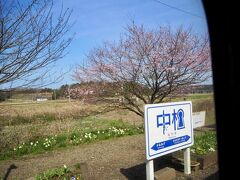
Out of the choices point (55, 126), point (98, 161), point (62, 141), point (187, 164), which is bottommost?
point (98, 161)

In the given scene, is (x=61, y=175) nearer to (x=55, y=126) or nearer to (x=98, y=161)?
(x=98, y=161)

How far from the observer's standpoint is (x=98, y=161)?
318 inches

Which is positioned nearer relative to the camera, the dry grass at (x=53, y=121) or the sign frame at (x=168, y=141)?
the sign frame at (x=168, y=141)

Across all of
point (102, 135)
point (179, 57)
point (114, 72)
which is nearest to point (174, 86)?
Answer: point (179, 57)

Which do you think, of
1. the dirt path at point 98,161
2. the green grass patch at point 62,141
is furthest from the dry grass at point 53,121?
the dirt path at point 98,161

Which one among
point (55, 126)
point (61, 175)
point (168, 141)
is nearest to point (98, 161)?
point (61, 175)

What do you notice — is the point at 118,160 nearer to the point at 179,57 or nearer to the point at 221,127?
the point at 221,127

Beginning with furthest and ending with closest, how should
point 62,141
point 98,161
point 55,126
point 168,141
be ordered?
point 55,126 → point 62,141 → point 98,161 → point 168,141

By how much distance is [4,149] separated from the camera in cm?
998

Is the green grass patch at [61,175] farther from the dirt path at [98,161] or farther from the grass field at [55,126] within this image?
the grass field at [55,126]

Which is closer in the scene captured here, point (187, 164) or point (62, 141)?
point (187, 164)

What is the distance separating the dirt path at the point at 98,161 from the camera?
711 cm

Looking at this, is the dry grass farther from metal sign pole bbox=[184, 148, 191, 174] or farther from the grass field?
metal sign pole bbox=[184, 148, 191, 174]

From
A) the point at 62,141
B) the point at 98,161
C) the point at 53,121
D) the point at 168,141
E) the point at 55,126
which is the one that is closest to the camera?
the point at 168,141
